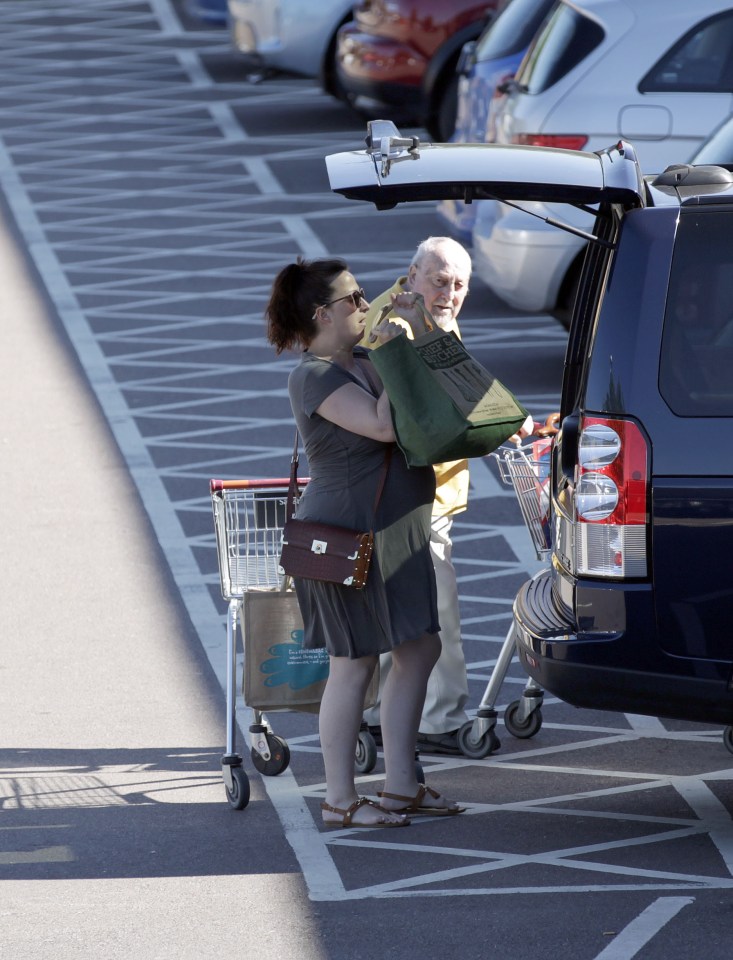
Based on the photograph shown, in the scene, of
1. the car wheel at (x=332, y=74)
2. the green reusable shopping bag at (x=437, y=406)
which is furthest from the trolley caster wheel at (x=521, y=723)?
the car wheel at (x=332, y=74)

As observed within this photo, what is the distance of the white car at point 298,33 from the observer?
18.9 m

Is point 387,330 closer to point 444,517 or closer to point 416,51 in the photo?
point 444,517

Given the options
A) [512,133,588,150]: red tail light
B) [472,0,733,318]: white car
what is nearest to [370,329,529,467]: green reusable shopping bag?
[472,0,733,318]: white car

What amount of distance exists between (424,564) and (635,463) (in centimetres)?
91

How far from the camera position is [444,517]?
18.9 feet

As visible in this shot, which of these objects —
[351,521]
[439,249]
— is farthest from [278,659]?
[439,249]

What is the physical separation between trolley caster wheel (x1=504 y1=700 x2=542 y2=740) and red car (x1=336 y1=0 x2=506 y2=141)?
36.9ft

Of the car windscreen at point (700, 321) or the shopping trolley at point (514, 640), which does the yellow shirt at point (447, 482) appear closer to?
the shopping trolley at point (514, 640)

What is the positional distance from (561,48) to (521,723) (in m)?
5.54

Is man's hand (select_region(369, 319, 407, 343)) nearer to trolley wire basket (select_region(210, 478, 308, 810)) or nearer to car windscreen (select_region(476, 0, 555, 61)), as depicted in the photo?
trolley wire basket (select_region(210, 478, 308, 810))

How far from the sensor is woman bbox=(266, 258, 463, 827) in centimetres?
509

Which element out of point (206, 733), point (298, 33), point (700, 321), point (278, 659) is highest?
point (700, 321)

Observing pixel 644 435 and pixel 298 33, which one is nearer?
pixel 644 435

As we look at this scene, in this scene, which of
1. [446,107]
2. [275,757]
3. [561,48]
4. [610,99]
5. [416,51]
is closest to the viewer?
[275,757]
